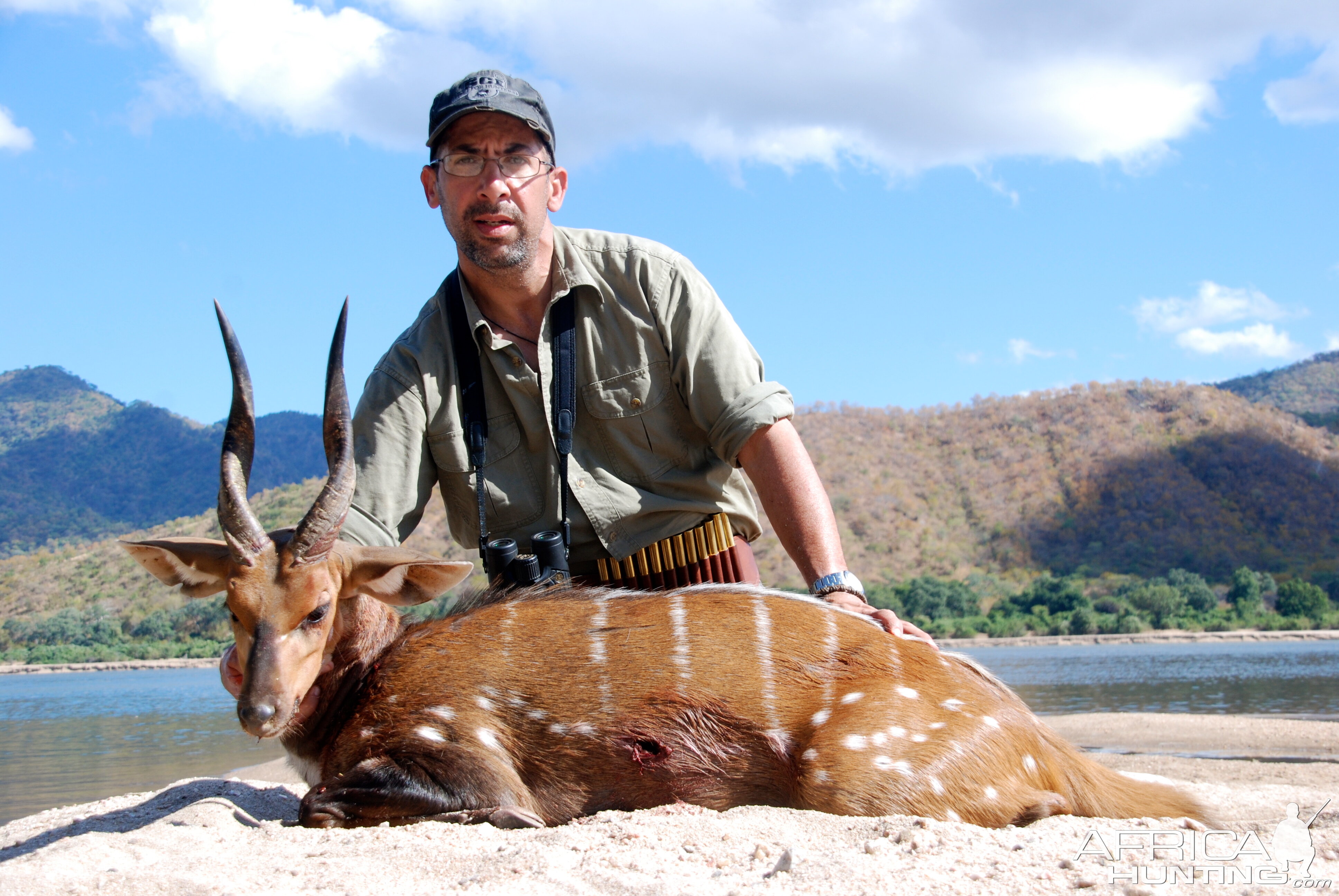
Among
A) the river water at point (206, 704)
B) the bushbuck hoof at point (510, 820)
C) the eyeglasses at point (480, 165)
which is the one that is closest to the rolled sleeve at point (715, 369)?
the eyeglasses at point (480, 165)

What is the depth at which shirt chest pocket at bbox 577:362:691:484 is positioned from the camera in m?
5.30

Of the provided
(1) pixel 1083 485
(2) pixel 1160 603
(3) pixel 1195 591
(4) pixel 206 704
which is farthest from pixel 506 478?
(1) pixel 1083 485

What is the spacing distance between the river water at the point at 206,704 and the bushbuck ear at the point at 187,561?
6.64 m

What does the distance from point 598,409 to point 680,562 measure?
35.0 inches

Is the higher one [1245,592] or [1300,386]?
[1300,386]

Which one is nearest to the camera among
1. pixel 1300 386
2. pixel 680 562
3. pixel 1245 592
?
pixel 680 562

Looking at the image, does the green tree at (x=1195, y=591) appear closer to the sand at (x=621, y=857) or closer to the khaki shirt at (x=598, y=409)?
the khaki shirt at (x=598, y=409)

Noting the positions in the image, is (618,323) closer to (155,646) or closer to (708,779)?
(708,779)

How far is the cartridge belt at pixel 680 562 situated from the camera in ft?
17.5

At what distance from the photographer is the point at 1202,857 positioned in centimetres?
335

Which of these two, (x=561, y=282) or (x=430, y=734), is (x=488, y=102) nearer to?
(x=561, y=282)

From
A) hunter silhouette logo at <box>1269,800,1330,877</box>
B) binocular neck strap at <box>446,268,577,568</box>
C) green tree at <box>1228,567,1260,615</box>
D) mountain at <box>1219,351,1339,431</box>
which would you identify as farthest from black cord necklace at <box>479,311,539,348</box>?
mountain at <box>1219,351,1339,431</box>

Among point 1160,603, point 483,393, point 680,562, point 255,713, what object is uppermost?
point 483,393

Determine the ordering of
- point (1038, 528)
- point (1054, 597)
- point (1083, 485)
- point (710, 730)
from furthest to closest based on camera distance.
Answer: point (1083, 485) → point (1038, 528) → point (1054, 597) → point (710, 730)
